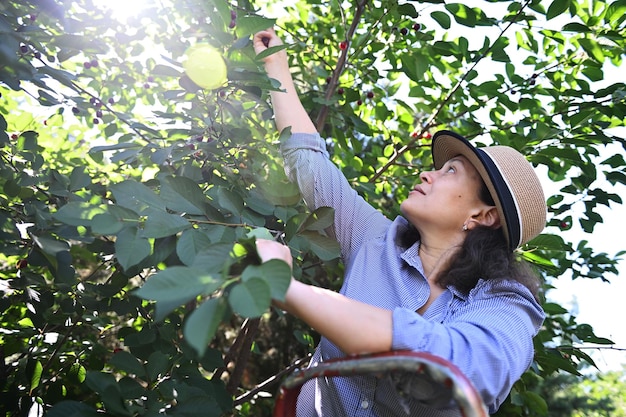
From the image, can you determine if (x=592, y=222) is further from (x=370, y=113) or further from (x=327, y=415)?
(x=327, y=415)

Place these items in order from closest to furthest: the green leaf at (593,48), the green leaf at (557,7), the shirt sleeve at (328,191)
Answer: the shirt sleeve at (328,191), the green leaf at (557,7), the green leaf at (593,48)

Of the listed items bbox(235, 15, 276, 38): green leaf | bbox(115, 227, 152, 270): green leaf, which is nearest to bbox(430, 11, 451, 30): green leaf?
bbox(235, 15, 276, 38): green leaf

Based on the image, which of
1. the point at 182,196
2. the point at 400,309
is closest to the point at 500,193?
the point at 400,309

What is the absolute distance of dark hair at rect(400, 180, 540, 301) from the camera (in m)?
1.38

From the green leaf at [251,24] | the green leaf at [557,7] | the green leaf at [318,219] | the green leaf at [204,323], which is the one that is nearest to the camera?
the green leaf at [204,323]

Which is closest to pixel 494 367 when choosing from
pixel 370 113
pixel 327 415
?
pixel 327 415

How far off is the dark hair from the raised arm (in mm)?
464

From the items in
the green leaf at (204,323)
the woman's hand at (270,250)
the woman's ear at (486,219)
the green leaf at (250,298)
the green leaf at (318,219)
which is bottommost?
the woman's ear at (486,219)

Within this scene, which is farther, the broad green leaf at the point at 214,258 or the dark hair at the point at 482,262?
the dark hair at the point at 482,262

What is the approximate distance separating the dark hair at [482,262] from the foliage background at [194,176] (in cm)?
32

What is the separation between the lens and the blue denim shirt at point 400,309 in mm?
1023

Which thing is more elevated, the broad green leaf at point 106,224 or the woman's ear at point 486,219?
the broad green leaf at point 106,224

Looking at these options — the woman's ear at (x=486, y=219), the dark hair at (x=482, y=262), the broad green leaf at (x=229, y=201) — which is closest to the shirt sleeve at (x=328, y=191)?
the dark hair at (x=482, y=262)

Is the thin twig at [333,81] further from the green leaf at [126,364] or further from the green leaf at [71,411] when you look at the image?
the green leaf at [71,411]
